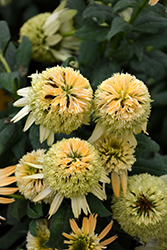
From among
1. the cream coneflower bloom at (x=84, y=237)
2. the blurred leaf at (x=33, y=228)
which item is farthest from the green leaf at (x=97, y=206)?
the blurred leaf at (x=33, y=228)

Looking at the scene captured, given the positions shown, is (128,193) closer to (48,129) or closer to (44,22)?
(48,129)

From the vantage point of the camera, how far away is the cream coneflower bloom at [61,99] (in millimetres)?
509

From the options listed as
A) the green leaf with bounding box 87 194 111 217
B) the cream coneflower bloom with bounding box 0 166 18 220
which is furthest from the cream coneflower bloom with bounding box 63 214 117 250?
the cream coneflower bloom with bounding box 0 166 18 220

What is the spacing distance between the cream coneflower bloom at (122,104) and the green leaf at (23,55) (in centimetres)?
38

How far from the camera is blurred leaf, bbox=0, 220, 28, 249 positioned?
774 millimetres

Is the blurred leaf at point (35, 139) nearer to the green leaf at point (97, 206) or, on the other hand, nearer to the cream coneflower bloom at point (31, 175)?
the cream coneflower bloom at point (31, 175)

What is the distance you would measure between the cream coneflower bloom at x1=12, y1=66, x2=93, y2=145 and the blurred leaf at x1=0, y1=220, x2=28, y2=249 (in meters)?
0.38

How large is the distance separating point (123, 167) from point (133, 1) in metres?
0.42

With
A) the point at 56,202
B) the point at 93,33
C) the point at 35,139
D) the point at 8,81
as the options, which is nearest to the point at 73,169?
Result: the point at 56,202

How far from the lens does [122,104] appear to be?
509mm

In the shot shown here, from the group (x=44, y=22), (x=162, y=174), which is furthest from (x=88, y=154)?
(x=44, y=22)

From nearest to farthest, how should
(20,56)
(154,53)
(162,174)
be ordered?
(162,174) < (20,56) < (154,53)

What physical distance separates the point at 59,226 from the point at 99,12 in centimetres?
56

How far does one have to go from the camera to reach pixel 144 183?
591mm
